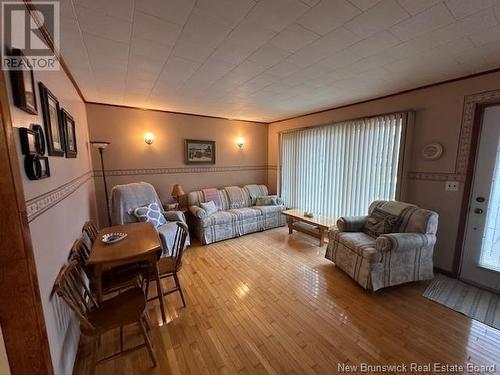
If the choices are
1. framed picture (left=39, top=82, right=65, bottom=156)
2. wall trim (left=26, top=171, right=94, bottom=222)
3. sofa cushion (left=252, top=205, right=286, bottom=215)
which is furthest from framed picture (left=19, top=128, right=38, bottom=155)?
sofa cushion (left=252, top=205, right=286, bottom=215)

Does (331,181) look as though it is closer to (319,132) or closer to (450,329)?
(319,132)

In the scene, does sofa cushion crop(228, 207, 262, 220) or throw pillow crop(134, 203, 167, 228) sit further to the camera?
sofa cushion crop(228, 207, 262, 220)

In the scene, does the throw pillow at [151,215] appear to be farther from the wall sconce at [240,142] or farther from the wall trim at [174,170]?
the wall sconce at [240,142]

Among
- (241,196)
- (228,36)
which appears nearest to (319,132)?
(241,196)

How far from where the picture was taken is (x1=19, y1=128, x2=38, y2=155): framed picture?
41.7 inches

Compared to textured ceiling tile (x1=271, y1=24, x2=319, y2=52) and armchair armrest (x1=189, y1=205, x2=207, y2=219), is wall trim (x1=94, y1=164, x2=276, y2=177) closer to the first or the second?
armchair armrest (x1=189, y1=205, x2=207, y2=219)

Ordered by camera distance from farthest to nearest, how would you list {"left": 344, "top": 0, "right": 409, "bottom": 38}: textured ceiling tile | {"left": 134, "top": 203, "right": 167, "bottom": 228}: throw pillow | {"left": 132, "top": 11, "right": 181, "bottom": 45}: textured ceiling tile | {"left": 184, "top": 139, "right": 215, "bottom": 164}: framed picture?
{"left": 184, "top": 139, "right": 215, "bottom": 164}: framed picture → {"left": 134, "top": 203, "right": 167, "bottom": 228}: throw pillow → {"left": 132, "top": 11, "right": 181, "bottom": 45}: textured ceiling tile → {"left": 344, "top": 0, "right": 409, "bottom": 38}: textured ceiling tile

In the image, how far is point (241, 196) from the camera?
4.68 m

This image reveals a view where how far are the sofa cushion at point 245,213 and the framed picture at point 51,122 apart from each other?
9.15ft

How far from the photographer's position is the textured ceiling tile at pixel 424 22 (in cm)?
136

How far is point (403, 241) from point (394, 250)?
0.15m

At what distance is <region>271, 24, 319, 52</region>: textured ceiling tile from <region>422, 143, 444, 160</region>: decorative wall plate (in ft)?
7.28

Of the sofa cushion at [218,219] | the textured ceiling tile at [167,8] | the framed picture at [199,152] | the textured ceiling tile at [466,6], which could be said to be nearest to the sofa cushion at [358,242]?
the sofa cushion at [218,219]

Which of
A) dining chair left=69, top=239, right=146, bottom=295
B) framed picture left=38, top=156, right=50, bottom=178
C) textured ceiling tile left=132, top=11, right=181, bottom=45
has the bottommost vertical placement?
dining chair left=69, top=239, right=146, bottom=295
